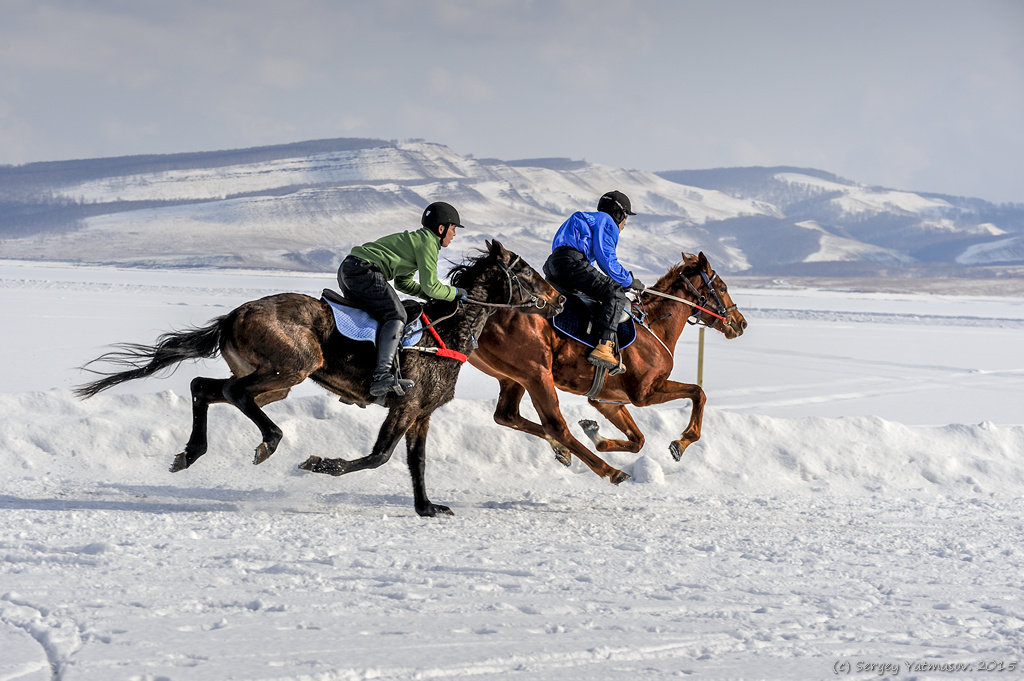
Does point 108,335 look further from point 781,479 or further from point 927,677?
point 927,677

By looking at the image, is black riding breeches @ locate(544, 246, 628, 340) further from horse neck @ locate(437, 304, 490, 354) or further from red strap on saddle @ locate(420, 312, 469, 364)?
red strap on saddle @ locate(420, 312, 469, 364)

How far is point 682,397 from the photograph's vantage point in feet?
26.2

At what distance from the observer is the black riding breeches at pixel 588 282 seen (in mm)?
7914

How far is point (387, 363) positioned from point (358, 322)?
0.35 meters

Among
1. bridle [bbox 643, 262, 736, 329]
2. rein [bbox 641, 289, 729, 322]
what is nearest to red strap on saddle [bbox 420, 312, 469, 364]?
rein [bbox 641, 289, 729, 322]

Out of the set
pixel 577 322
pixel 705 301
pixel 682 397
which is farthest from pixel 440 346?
pixel 705 301

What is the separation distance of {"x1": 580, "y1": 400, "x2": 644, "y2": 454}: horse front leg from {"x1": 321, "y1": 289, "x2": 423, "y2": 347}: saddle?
6.34 feet

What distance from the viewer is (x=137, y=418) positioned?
27.9 ft

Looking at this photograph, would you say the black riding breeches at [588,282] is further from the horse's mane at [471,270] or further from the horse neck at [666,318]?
the horse's mane at [471,270]

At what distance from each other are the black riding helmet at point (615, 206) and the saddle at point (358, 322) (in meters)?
2.12

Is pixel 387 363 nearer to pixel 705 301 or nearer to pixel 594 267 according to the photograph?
pixel 594 267

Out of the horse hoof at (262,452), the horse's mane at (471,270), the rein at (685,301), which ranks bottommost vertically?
the horse hoof at (262,452)

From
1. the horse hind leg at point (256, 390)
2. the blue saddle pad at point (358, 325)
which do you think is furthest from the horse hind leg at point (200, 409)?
the blue saddle pad at point (358, 325)

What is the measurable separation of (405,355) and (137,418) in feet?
9.85
